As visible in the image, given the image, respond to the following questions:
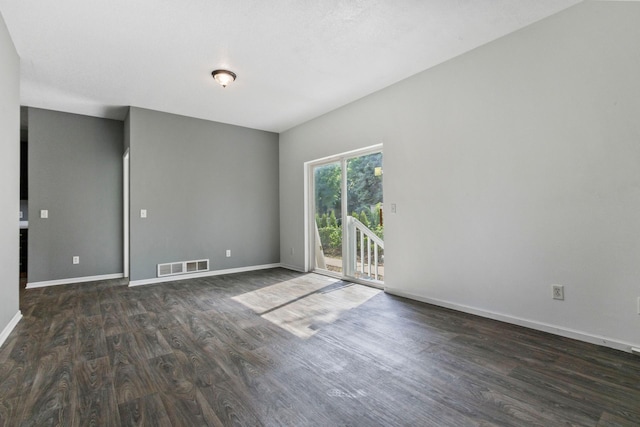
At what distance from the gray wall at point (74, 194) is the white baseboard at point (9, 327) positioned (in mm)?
1870

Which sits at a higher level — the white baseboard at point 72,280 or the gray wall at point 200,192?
the gray wall at point 200,192

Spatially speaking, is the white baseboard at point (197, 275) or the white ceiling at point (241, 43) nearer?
Answer: the white ceiling at point (241, 43)

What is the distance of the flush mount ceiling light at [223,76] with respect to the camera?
347 centimetres

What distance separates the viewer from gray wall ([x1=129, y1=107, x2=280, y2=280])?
4656mm

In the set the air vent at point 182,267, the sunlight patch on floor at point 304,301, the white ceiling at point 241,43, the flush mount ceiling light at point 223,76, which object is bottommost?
the sunlight patch on floor at point 304,301

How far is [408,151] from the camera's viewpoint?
3752 mm

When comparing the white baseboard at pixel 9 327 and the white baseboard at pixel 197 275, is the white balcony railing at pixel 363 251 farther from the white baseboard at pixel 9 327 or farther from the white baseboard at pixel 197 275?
the white baseboard at pixel 9 327

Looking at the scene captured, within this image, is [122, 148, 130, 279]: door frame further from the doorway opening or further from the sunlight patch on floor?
the sunlight patch on floor

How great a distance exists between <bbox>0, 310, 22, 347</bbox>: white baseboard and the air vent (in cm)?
177

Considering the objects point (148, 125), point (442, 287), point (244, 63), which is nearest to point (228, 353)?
point (442, 287)

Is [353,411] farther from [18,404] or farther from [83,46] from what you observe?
[83,46]

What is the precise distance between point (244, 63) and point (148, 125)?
2.30 meters

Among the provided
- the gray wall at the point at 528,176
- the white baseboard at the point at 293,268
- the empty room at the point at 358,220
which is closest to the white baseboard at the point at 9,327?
the empty room at the point at 358,220

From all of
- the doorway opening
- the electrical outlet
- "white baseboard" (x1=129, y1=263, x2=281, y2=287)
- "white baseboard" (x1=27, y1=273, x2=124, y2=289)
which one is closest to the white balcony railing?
"white baseboard" (x1=129, y1=263, x2=281, y2=287)
